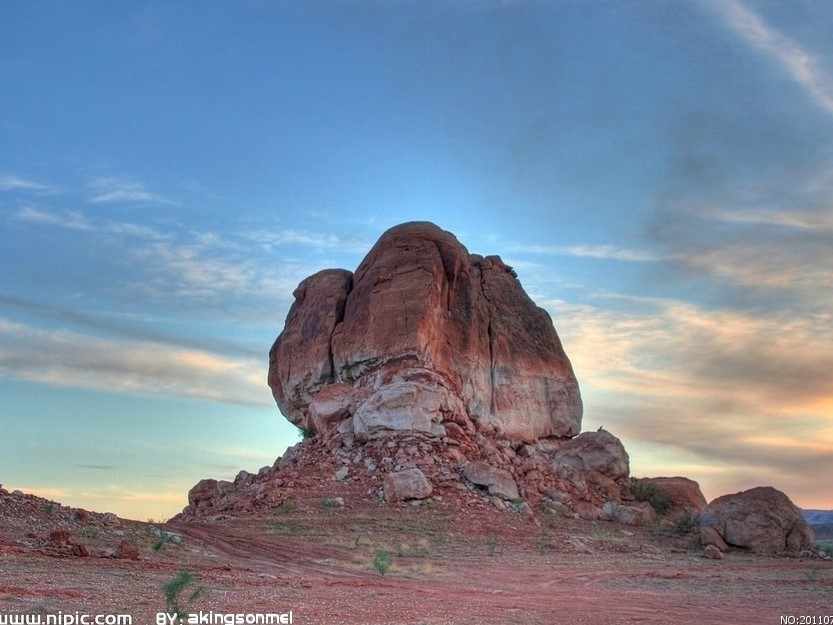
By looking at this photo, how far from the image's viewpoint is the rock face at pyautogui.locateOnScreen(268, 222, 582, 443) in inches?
1614

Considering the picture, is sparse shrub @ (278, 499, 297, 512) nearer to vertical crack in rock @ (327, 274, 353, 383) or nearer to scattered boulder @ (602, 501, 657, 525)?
vertical crack in rock @ (327, 274, 353, 383)

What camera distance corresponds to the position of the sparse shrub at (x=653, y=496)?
43.7 metres

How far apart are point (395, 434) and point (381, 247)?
41.0ft

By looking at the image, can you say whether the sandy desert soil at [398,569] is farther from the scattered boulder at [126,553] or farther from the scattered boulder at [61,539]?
the scattered boulder at [126,553]

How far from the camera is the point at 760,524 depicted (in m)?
34.8

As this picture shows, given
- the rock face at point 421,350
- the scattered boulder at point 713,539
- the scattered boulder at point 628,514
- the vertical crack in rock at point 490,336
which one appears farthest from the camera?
the vertical crack in rock at point 490,336

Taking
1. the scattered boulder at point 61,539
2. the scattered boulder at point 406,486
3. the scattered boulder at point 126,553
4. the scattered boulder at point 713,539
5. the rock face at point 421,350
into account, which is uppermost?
the rock face at point 421,350

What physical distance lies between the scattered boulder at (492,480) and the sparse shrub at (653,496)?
8.92 meters

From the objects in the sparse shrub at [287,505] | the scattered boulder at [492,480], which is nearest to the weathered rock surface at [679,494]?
the scattered boulder at [492,480]

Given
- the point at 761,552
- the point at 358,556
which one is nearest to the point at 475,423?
the point at 761,552

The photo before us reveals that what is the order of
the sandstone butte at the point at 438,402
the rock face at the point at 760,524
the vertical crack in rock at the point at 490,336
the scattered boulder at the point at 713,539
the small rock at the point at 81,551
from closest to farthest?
the small rock at the point at 81,551 → the rock face at the point at 760,524 → the scattered boulder at the point at 713,539 → the sandstone butte at the point at 438,402 → the vertical crack in rock at the point at 490,336

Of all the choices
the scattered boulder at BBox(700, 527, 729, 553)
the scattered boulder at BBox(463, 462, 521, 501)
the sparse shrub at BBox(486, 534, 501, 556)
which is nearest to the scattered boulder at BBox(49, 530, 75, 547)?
Answer: the sparse shrub at BBox(486, 534, 501, 556)

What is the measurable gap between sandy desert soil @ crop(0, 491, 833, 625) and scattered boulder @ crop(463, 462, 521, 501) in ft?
6.14

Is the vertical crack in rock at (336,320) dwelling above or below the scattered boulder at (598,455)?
above
